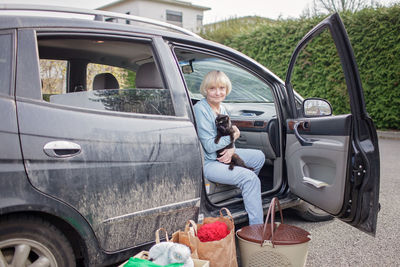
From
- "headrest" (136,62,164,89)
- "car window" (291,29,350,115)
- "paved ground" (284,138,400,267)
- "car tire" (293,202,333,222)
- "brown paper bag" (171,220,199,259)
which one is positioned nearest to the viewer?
"brown paper bag" (171,220,199,259)

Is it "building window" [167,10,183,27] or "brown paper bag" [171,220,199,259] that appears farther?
"building window" [167,10,183,27]

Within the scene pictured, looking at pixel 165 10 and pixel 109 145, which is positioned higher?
pixel 165 10

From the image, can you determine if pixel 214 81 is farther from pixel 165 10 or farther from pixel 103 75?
pixel 165 10

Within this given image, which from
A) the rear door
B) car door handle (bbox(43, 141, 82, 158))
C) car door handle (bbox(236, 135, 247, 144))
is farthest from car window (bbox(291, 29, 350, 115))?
car door handle (bbox(43, 141, 82, 158))

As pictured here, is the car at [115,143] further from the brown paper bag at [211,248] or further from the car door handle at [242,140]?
the car door handle at [242,140]

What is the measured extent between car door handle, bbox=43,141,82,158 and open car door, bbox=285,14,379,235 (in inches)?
63.5

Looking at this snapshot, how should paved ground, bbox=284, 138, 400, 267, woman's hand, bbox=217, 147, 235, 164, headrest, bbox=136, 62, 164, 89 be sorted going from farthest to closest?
1. woman's hand, bbox=217, 147, 235, 164
2. paved ground, bbox=284, 138, 400, 267
3. headrest, bbox=136, 62, 164, 89

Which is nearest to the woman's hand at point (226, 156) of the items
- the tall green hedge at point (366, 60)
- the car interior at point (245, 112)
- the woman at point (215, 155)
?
the woman at point (215, 155)

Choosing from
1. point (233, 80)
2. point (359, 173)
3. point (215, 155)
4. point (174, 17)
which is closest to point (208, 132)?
point (215, 155)

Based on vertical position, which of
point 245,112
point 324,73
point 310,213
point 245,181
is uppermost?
point 324,73

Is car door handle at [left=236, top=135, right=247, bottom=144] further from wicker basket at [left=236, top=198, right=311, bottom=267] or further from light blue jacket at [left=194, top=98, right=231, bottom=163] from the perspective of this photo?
wicker basket at [left=236, top=198, right=311, bottom=267]

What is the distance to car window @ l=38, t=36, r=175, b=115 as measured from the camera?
2.04 meters

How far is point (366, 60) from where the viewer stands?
8898 mm

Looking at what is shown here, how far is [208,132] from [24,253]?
1.57 meters
